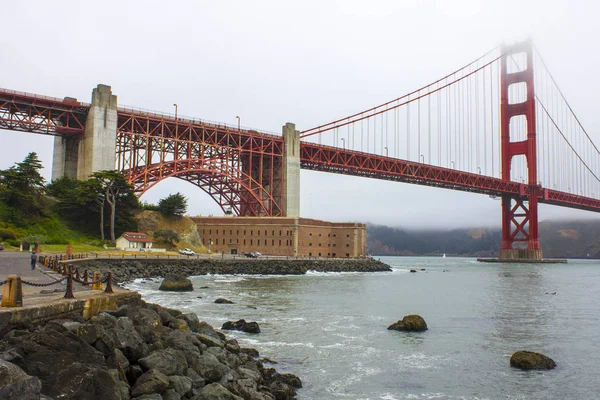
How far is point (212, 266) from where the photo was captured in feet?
198

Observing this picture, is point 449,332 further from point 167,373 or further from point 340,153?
point 340,153

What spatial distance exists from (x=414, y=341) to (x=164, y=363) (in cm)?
1320

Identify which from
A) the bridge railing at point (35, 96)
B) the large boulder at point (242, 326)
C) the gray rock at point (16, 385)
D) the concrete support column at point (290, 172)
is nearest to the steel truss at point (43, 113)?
the bridge railing at point (35, 96)

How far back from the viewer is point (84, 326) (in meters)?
11.2

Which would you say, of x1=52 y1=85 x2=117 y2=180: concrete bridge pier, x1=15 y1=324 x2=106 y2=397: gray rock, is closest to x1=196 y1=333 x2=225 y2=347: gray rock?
x1=15 y1=324 x2=106 y2=397: gray rock

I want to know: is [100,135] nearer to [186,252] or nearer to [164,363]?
[186,252]

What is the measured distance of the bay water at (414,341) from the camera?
15.4 metres

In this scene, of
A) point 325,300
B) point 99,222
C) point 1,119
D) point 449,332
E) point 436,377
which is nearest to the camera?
point 436,377

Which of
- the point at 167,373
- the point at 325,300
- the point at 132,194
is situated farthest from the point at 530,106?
the point at 167,373

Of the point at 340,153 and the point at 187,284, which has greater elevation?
the point at 340,153

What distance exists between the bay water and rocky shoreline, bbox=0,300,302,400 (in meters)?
2.44

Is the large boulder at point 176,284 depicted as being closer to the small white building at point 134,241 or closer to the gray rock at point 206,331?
the gray rock at point 206,331

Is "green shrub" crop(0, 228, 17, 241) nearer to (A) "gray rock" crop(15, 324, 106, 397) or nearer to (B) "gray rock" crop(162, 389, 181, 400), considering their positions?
(A) "gray rock" crop(15, 324, 106, 397)

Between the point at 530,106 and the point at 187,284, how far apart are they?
328 ft
